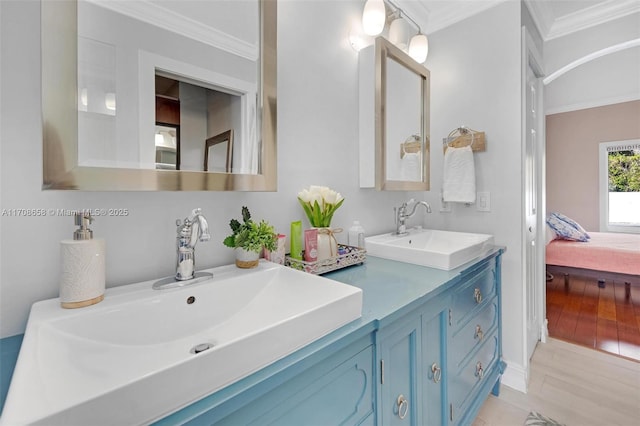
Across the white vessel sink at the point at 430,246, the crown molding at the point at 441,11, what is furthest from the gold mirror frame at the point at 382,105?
the crown molding at the point at 441,11

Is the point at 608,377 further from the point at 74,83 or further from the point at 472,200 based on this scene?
the point at 74,83

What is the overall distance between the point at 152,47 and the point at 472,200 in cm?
176

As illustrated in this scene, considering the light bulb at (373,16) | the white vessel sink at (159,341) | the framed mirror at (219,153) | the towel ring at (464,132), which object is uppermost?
the light bulb at (373,16)

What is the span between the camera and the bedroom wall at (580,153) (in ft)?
14.0

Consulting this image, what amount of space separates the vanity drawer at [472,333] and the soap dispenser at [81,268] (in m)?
1.18

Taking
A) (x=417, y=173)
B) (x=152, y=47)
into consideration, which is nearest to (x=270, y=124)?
(x=152, y=47)

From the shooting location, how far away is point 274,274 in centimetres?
98

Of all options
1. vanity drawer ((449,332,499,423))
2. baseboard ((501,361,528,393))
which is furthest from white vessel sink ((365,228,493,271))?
baseboard ((501,361,528,393))

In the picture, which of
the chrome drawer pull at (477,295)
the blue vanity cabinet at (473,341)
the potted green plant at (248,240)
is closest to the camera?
the potted green plant at (248,240)

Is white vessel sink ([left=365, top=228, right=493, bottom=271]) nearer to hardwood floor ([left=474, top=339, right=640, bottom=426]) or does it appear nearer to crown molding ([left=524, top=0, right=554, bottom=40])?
hardwood floor ([left=474, top=339, right=640, bottom=426])

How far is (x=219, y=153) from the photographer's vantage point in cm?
101

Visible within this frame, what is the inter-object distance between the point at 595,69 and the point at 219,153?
5086 millimetres

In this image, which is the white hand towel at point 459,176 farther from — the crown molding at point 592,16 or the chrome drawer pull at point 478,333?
the crown molding at point 592,16

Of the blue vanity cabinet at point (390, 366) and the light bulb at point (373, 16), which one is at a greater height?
the light bulb at point (373, 16)
